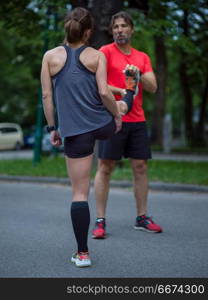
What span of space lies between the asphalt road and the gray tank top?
3.25 feet

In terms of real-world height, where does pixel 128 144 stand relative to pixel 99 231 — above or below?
above

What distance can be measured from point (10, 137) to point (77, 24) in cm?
2801

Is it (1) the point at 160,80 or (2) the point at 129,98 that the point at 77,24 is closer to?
(2) the point at 129,98

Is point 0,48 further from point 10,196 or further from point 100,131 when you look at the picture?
point 100,131

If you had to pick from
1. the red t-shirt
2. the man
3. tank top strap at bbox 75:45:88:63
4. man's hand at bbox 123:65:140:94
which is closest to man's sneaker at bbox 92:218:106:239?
the man

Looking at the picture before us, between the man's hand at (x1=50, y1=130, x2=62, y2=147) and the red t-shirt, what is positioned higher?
the red t-shirt

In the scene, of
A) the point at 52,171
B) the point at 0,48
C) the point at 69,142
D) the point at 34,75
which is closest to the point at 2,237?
the point at 69,142

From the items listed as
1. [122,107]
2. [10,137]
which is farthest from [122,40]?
[10,137]

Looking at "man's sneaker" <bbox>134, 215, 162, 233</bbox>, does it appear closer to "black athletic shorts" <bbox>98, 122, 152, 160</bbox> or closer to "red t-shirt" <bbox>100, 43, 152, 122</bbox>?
"black athletic shorts" <bbox>98, 122, 152, 160</bbox>

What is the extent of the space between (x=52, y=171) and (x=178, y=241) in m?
6.66

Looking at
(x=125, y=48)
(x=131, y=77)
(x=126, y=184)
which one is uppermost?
(x=125, y=48)

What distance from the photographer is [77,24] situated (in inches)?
154

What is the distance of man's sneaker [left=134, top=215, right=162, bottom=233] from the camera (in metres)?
5.38

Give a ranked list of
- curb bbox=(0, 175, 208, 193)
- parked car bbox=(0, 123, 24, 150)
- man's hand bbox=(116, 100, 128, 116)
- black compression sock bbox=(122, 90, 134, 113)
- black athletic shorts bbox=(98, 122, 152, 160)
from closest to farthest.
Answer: man's hand bbox=(116, 100, 128, 116) → black compression sock bbox=(122, 90, 134, 113) → black athletic shorts bbox=(98, 122, 152, 160) → curb bbox=(0, 175, 208, 193) → parked car bbox=(0, 123, 24, 150)
